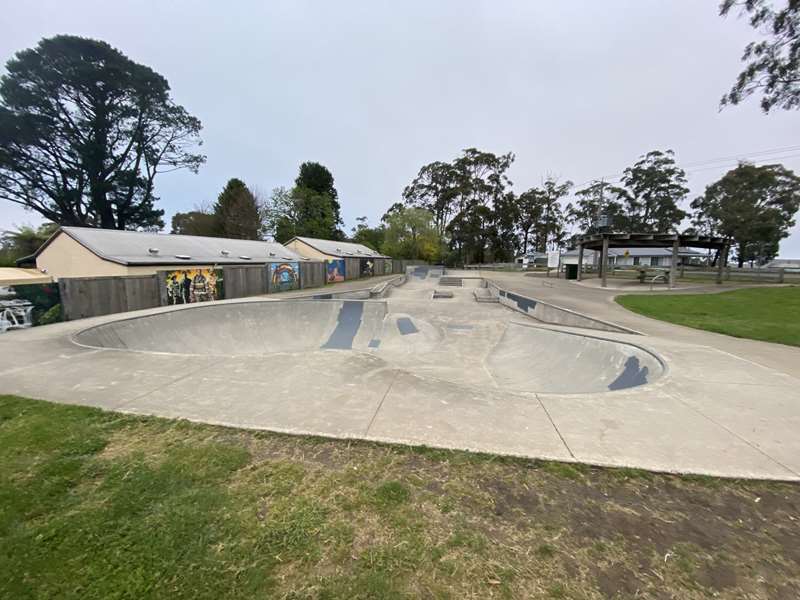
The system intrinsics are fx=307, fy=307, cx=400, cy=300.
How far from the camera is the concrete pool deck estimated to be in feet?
9.90

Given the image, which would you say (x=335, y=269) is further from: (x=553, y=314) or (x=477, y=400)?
(x=477, y=400)

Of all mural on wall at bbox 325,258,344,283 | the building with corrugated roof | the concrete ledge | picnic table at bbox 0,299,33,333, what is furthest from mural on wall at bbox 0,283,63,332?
mural on wall at bbox 325,258,344,283

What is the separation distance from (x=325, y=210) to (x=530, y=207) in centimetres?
3836

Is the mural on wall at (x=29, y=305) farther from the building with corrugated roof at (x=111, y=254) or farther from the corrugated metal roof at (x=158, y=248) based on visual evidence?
the corrugated metal roof at (x=158, y=248)

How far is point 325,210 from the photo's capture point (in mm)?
46812

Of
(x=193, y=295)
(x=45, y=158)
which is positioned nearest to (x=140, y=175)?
(x=45, y=158)

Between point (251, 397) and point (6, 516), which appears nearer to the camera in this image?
point (6, 516)

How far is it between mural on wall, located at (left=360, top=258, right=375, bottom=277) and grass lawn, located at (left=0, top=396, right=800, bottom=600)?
3173 cm

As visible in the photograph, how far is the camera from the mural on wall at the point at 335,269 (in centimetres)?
2769

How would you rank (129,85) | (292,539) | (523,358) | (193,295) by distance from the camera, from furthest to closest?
(129,85) → (193,295) → (523,358) → (292,539)

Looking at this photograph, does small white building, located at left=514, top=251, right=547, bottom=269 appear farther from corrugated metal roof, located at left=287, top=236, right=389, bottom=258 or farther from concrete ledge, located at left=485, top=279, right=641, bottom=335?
concrete ledge, located at left=485, top=279, right=641, bottom=335

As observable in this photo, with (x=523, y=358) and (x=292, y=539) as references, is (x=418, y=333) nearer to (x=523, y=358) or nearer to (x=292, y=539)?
(x=523, y=358)

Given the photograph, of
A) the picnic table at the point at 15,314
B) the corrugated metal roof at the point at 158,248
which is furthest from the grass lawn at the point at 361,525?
the corrugated metal roof at the point at 158,248

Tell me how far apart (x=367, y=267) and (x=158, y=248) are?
824 inches
